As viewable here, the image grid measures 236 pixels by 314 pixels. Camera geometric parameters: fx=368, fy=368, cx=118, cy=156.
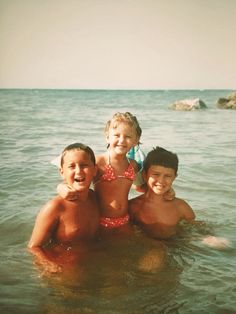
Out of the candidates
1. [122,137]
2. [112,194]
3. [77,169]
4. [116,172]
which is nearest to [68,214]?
[77,169]

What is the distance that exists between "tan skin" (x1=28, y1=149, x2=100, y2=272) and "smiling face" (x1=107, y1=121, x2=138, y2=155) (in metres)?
0.48

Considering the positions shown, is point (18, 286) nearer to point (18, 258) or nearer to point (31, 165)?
point (18, 258)

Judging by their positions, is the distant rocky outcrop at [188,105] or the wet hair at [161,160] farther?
the distant rocky outcrop at [188,105]

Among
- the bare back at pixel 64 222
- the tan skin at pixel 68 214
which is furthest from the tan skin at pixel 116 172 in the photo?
the tan skin at pixel 68 214

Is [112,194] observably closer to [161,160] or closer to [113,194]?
[113,194]

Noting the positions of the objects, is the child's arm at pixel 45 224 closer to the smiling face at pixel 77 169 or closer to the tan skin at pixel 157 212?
the smiling face at pixel 77 169

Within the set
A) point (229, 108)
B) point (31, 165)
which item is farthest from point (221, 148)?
point (229, 108)

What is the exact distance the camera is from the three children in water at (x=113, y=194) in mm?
3094

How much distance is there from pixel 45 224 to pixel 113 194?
2.77ft

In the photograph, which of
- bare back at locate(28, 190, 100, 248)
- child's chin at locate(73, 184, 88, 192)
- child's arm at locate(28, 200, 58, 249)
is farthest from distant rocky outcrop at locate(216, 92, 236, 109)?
child's arm at locate(28, 200, 58, 249)

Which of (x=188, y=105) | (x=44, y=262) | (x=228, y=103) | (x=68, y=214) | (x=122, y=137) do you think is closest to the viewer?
(x=44, y=262)

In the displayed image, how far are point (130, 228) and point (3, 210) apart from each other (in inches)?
73.8

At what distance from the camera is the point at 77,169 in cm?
306

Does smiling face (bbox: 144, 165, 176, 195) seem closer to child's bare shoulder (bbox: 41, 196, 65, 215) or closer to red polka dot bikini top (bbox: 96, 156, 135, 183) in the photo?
red polka dot bikini top (bbox: 96, 156, 135, 183)
